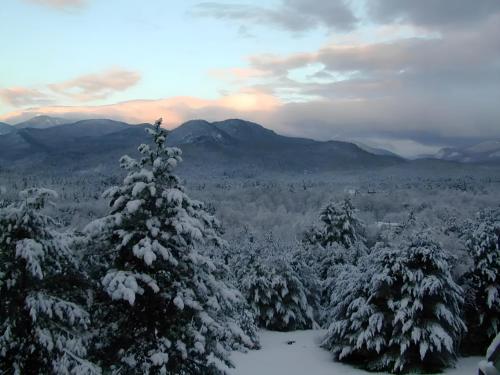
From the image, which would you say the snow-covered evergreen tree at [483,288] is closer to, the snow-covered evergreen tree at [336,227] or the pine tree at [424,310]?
the pine tree at [424,310]

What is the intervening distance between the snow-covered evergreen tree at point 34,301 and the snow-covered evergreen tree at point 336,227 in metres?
36.1

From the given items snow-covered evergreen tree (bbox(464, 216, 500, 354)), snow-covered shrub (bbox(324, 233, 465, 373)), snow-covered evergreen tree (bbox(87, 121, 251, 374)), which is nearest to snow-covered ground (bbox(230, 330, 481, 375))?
snow-covered shrub (bbox(324, 233, 465, 373))

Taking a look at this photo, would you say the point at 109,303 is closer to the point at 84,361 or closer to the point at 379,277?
the point at 84,361

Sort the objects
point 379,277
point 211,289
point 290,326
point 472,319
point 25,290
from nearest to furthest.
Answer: point 25,290
point 211,289
point 379,277
point 472,319
point 290,326

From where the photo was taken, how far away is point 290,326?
29.8 m

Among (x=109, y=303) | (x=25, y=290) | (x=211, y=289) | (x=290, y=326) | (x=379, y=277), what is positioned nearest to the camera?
(x=25, y=290)

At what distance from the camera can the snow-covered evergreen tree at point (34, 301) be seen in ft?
29.5

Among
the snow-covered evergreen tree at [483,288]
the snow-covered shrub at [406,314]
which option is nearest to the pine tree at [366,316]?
the snow-covered shrub at [406,314]

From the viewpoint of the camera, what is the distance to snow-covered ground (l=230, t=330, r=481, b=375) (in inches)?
738

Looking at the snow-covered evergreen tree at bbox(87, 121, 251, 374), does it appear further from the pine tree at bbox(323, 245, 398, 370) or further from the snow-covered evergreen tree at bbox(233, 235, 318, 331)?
the snow-covered evergreen tree at bbox(233, 235, 318, 331)

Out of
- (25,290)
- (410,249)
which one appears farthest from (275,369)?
(25,290)

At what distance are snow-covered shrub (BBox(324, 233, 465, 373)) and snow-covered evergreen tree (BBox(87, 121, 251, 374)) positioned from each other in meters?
8.98

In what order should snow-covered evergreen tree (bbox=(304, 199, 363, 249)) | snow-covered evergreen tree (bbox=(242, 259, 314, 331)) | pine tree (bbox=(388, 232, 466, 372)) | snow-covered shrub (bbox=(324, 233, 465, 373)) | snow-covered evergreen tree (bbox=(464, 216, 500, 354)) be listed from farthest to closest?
snow-covered evergreen tree (bbox=(304, 199, 363, 249)) → snow-covered evergreen tree (bbox=(242, 259, 314, 331)) → snow-covered evergreen tree (bbox=(464, 216, 500, 354)) → snow-covered shrub (bbox=(324, 233, 465, 373)) → pine tree (bbox=(388, 232, 466, 372))

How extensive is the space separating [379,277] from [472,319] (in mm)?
5518
